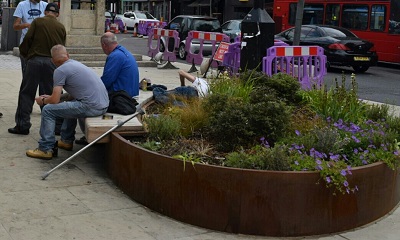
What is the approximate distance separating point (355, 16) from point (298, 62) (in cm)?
1391

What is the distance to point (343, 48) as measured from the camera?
20.6 meters

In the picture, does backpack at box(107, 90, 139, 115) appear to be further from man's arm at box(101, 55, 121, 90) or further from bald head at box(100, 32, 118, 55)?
bald head at box(100, 32, 118, 55)

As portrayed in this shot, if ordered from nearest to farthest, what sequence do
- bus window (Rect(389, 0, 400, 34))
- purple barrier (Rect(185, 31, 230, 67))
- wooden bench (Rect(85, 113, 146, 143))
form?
wooden bench (Rect(85, 113, 146, 143))
purple barrier (Rect(185, 31, 230, 67))
bus window (Rect(389, 0, 400, 34))

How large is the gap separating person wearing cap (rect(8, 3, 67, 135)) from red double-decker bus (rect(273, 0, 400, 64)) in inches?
674

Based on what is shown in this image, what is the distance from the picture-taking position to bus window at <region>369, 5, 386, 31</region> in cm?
2320

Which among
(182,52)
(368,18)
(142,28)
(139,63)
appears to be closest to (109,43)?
(139,63)

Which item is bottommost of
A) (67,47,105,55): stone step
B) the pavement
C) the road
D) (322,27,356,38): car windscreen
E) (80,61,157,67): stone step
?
the pavement

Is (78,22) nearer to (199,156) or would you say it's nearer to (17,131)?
(17,131)

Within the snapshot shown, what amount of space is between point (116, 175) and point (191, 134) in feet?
2.94

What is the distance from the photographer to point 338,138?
6.16 metres

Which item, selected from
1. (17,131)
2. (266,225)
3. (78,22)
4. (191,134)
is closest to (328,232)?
(266,225)

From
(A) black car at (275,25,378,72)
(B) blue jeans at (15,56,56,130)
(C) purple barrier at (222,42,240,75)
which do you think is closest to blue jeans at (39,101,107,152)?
(B) blue jeans at (15,56,56,130)

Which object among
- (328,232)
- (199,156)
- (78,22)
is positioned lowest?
(328,232)

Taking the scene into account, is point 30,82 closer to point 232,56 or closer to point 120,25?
point 232,56
